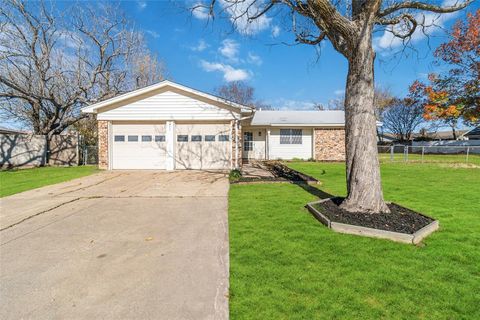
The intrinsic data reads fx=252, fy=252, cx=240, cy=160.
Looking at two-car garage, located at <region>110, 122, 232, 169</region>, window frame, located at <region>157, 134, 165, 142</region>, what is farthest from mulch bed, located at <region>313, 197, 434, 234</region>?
window frame, located at <region>157, 134, 165, 142</region>

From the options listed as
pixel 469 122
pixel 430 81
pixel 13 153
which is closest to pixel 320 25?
pixel 13 153

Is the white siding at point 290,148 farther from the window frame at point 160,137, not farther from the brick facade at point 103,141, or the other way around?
the brick facade at point 103,141

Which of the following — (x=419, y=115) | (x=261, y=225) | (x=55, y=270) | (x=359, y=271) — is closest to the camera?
(x=359, y=271)

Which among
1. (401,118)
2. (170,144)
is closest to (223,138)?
(170,144)

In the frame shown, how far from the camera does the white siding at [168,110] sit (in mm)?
12172

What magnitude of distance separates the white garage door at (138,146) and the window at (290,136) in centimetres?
922

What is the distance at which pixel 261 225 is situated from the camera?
4.35m

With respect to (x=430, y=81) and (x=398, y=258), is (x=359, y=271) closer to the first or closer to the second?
(x=398, y=258)

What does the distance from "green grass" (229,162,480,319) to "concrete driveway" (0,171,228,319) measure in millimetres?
323

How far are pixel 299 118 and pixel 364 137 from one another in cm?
1540

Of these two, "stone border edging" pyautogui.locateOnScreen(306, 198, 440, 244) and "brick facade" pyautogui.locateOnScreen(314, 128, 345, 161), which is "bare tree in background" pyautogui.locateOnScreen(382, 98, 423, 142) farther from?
"stone border edging" pyautogui.locateOnScreen(306, 198, 440, 244)

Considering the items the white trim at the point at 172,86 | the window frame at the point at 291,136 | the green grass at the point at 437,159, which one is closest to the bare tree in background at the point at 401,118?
the green grass at the point at 437,159

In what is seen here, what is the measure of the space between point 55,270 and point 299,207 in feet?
14.0

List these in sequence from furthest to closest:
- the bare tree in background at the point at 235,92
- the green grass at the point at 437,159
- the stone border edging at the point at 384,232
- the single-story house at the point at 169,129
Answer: the bare tree in background at the point at 235,92, the green grass at the point at 437,159, the single-story house at the point at 169,129, the stone border edging at the point at 384,232
